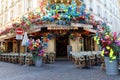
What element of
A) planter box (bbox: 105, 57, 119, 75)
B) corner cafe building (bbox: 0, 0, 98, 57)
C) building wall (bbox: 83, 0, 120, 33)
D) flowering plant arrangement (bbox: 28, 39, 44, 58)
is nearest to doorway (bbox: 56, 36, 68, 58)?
corner cafe building (bbox: 0, 0, 98, 57)

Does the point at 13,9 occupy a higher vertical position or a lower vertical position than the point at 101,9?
higher

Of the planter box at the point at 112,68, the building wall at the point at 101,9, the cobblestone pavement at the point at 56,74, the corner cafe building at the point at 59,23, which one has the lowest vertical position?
the cobblestone pavement at the point at 56,74

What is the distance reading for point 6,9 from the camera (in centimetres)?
3378

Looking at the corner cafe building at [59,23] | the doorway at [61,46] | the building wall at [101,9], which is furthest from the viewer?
the building wall at [101,9]

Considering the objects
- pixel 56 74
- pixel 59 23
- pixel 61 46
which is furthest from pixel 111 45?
pixel 61 46

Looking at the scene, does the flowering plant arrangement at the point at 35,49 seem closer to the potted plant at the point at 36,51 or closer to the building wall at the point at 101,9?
the potted plant at the point at 36,51

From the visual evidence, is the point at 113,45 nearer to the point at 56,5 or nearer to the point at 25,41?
the point at 25,41

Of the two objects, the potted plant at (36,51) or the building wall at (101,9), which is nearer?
the potted plant at (36,51)

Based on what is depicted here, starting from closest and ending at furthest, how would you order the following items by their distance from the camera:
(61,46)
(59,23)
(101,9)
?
(59,23) → (61,46) → (101,9)

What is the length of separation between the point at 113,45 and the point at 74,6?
1028 centimetres

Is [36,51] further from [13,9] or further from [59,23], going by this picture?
[13,9]

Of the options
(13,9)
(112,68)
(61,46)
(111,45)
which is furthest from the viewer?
(13,9)

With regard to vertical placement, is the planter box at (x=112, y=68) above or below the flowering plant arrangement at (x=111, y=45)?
below

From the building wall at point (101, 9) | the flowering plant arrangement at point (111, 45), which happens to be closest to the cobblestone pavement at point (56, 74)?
the flowering plant arrangement at point (111, 45)
